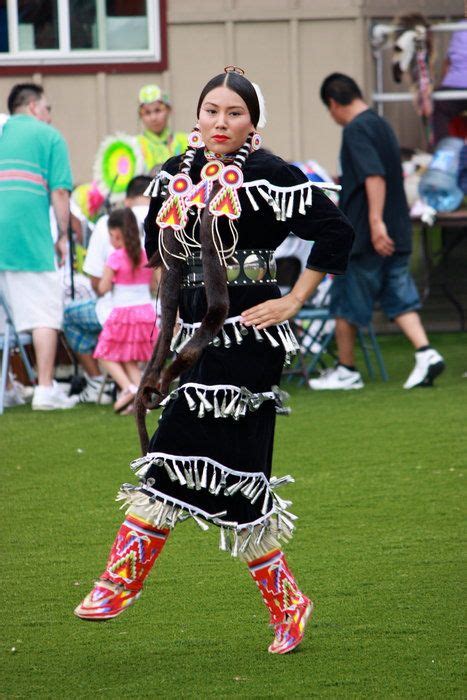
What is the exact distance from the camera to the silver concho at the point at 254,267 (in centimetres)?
402

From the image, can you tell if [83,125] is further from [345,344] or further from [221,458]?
[221,458]

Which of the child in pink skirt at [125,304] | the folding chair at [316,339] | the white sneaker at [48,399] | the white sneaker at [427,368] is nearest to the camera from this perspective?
the child in pink skirt at [125,304]

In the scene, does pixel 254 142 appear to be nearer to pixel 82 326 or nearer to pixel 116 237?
pixel 116 237

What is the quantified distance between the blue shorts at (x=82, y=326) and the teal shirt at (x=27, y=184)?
366mm

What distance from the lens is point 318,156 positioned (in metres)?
12.7

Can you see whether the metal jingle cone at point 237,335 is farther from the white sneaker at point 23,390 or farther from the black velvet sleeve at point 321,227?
the white sneaker at point 23,390

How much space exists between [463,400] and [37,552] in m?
4.05

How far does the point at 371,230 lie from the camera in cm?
927

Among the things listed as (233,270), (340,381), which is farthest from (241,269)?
(340,381)

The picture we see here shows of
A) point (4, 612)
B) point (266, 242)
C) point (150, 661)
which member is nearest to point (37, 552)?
point (4, 612)

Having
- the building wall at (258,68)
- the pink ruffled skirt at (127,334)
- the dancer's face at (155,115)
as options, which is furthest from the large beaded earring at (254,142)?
the building wall at (258,68)

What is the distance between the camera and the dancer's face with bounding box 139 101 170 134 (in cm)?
1059

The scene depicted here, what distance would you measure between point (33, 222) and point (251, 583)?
4636 mm

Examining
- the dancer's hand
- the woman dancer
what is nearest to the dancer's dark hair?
the woman dancer
